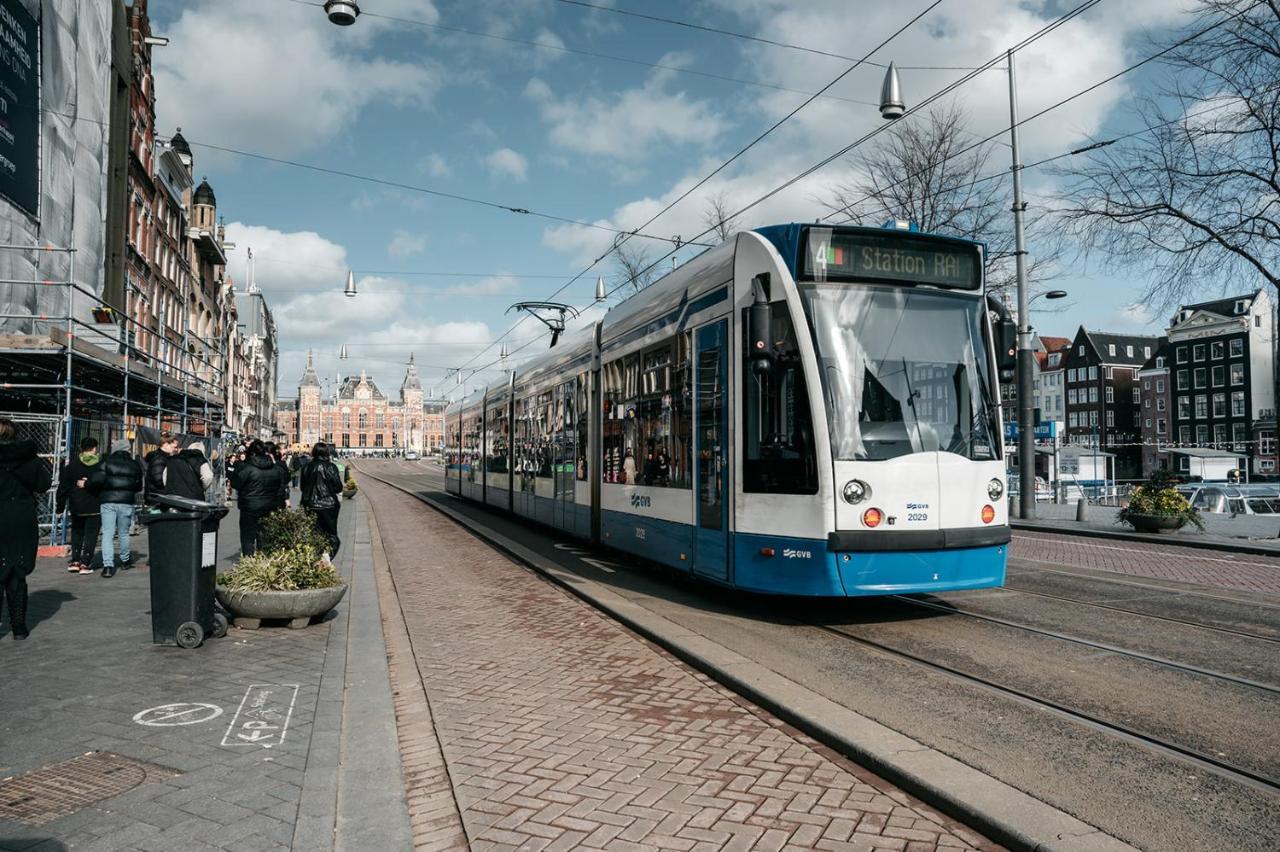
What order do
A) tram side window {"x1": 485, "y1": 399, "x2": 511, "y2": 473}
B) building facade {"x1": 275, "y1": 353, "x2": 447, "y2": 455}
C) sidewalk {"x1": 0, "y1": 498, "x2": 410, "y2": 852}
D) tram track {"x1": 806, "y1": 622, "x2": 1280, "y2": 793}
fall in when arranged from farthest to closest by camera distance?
building facade {"x1": 275, "y1": 353, "x2": 447, "y2": 455}, tram side window {"x1": 485, "y1": 399, "x2": 511, "y2": 473}, tram track {"x1": 806, "y1": 622, "x2": 1280, "y2": 793}, sidewalk {"x1": 0, "y1": 498, "x2": 410, "y2": 852}

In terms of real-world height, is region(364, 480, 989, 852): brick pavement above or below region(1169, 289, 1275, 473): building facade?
below

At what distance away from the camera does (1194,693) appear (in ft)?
18.9

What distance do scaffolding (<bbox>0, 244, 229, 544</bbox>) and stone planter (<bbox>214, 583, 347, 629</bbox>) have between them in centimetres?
646

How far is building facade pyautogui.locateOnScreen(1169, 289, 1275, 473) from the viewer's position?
71812 mm

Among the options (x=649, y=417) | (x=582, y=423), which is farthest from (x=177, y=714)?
(x=582, y=423)

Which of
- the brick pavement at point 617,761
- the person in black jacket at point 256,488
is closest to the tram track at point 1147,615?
the brick pavement at point 617,761

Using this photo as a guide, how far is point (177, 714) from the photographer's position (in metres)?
5.20

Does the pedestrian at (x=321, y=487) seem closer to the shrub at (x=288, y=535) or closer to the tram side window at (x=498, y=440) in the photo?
the shrub at (x=288, y=535)

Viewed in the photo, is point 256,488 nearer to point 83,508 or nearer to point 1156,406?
point 83,508

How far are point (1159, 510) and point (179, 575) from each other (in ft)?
58.4

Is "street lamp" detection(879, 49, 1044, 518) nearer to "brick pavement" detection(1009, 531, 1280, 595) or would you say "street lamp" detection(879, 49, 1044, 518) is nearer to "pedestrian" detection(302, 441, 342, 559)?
"brick pavement" detection(1009, 531, 1280, 595)

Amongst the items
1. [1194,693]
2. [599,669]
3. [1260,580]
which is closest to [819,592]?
[599,669]

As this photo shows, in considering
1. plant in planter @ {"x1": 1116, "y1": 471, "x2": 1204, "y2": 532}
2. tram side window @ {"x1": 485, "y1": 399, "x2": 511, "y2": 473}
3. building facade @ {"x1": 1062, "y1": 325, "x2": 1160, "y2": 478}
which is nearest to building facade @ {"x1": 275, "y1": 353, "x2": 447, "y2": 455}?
building facade @ {"x1": 1062, "y1": 325, "x2": 1160, "y2": 478}

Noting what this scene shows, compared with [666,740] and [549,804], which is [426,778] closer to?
[549,804]
